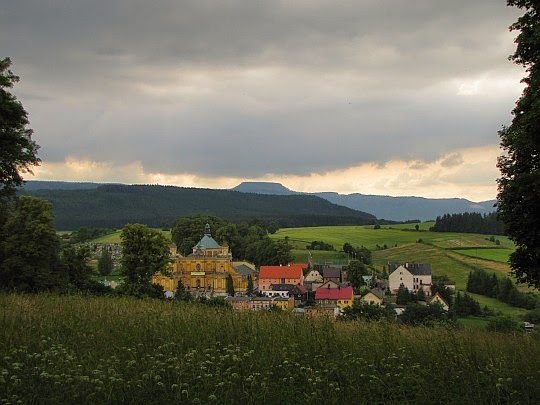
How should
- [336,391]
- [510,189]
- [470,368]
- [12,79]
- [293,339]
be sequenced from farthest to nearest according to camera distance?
[12,79], [510,189], [293,339], [470,368], [336,391]

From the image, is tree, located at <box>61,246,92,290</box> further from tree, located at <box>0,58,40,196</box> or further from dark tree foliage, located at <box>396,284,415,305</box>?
dark tree foliage, located at <box>396,284,415,305</box>

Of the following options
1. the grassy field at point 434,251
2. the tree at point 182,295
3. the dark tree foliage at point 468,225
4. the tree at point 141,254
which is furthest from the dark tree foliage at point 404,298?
the dark tree foliage at point 468,225

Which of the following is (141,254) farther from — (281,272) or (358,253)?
(358,253)

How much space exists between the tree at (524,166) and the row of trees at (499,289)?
237 ft

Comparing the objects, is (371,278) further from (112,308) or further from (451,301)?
(112,308)

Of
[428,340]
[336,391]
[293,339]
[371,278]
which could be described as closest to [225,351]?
[293,339]

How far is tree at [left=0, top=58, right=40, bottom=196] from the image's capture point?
22.6 m

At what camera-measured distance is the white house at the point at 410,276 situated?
112 m

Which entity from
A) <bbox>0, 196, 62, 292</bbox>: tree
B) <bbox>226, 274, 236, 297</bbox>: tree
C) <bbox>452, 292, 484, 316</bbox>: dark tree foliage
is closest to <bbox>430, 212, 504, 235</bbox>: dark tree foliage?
<bbox>226, 274, 236, 297</bbox>: tree

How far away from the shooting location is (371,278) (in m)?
121

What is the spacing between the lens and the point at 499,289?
93188 mm

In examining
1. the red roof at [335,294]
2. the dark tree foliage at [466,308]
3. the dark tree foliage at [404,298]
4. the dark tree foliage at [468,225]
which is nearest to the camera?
the dark tree foliage at [466,308]

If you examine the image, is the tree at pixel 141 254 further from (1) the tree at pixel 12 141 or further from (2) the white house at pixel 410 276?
(2) the white house at pixel 410 276

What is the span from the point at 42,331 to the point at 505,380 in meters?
7.77
